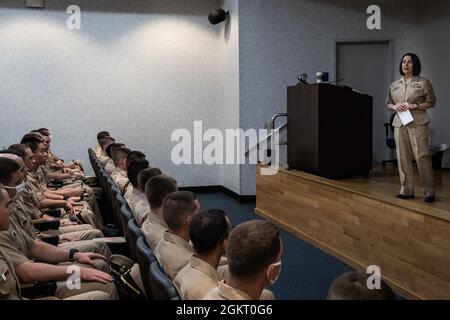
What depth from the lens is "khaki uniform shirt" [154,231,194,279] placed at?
2531 mm

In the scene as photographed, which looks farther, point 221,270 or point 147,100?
point 147,100

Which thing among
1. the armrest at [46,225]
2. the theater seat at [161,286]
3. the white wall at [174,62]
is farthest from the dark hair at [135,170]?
the white wall at [174,62]

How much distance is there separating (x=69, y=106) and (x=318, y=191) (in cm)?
529

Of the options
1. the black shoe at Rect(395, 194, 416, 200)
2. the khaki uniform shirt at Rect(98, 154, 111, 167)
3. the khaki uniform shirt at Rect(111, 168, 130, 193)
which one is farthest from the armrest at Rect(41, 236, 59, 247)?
the khaki uniform shirt at Rect(98, 154, 111, 167)

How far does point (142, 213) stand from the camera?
12.5 feet

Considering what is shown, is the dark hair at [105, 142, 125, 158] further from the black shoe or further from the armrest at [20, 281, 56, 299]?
the armrest at [20, 281, 56, 299]

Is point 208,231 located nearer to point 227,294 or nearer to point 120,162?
point 227,294

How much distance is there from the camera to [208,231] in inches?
90.5

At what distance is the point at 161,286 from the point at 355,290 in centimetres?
82

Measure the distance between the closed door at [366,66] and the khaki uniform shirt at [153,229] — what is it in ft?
20.0

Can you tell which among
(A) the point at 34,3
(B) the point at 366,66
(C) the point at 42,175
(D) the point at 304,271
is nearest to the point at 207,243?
(D) the point at 304,271

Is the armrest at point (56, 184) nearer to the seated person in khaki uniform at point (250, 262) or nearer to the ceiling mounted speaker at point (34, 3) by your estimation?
the ceiling mounted speaker at point (34, 3)
